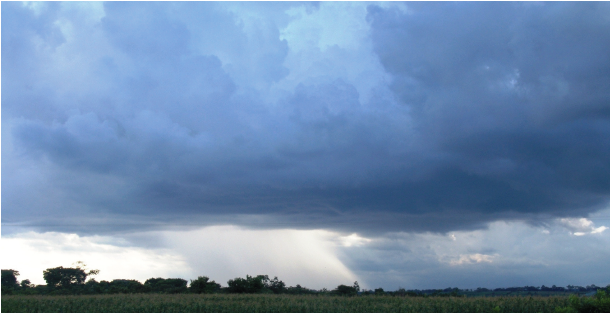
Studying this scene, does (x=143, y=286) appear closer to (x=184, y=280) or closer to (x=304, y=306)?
(x=184, y=280)

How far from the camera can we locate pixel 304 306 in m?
38.1

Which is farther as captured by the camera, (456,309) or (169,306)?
(169,306)

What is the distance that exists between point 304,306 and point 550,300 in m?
23.6

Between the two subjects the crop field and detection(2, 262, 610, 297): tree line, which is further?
detection(2, 262, 610, 297): tree line

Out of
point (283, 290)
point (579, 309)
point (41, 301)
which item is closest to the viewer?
point (579, 309)

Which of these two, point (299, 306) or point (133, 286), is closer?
point (299, 306)

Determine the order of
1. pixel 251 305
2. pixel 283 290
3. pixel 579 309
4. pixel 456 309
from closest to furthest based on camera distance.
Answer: pixel 579 309 < pixel 456 309 < pixel 251 305 < pixel 283 290

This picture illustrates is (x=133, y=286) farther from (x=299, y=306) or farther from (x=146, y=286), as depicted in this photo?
(x=299, y=306)

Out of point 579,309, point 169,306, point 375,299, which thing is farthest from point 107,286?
point 579,309

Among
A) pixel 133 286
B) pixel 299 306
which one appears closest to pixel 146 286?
pixel 133 286

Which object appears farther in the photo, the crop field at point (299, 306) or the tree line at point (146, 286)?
the tree line at point (146, 286)

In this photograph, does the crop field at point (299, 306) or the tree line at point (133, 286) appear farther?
the tree line at point (133, 286)

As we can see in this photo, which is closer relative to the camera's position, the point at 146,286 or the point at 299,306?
the point at 299,306

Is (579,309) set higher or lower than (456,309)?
higher
